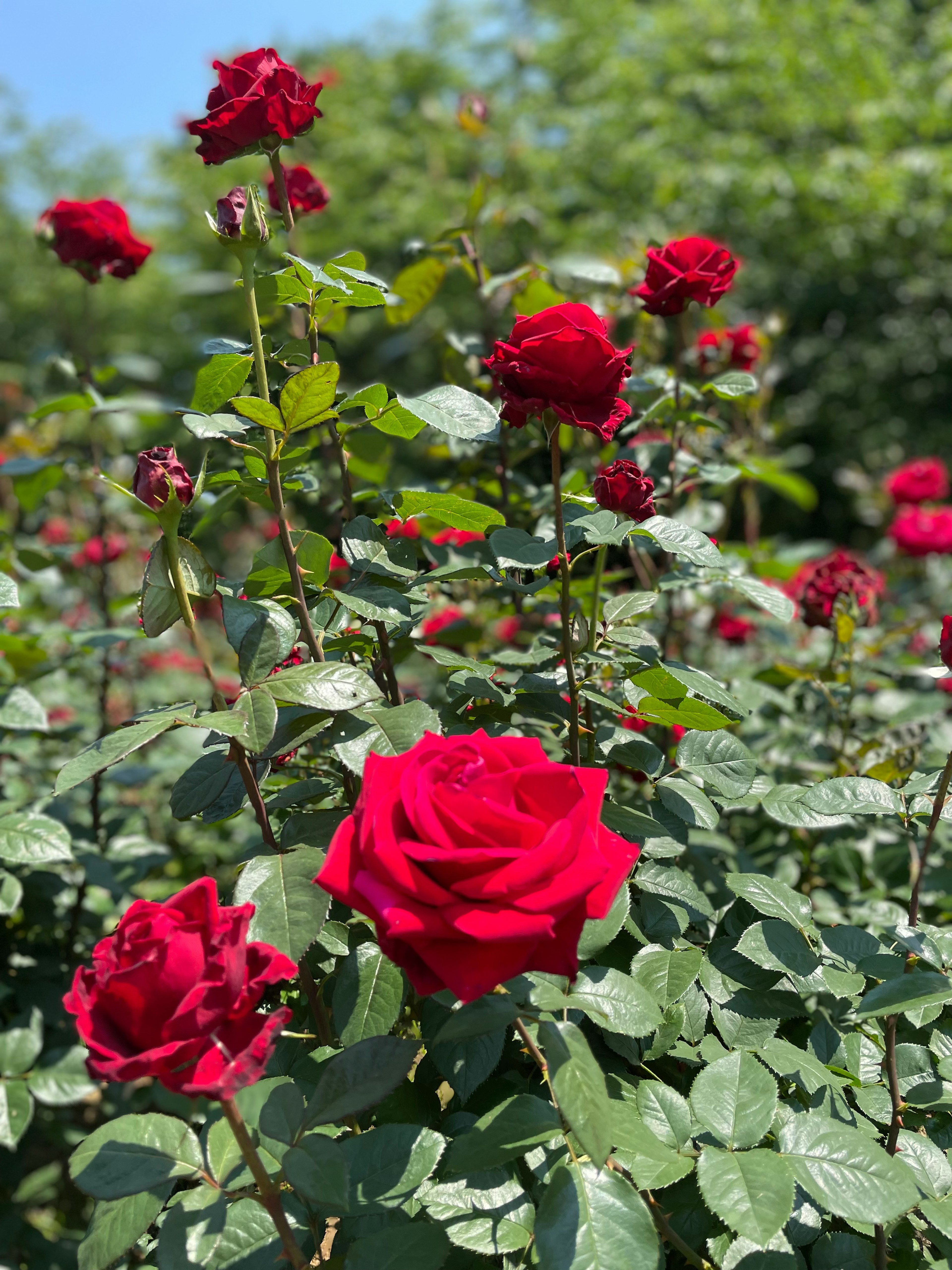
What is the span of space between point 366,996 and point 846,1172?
0.40 metres

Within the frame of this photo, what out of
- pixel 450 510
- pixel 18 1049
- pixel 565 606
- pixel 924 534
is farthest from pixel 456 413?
pixel 924 534

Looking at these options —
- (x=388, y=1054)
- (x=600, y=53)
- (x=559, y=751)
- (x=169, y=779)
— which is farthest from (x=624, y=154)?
(x=388, y=1054)

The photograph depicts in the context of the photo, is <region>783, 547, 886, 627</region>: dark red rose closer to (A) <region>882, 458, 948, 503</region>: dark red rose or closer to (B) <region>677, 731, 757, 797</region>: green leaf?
(B) <region>677, 731, 757, 797</region>: green leaf

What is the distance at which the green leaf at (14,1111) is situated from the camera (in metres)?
1.26

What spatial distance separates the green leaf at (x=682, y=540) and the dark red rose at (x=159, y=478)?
0.43 meters

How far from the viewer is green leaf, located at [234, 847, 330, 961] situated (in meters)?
0.71

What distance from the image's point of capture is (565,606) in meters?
0.93

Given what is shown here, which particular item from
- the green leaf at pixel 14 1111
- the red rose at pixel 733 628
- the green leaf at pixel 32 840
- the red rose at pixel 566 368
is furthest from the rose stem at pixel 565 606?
the red rose at pixel 733 628

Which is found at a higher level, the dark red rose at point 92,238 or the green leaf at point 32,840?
the dark red rose at point 92,238

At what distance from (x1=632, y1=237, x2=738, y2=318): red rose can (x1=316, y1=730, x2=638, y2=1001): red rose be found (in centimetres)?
81

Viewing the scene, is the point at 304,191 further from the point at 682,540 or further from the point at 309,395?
the point at 682,540

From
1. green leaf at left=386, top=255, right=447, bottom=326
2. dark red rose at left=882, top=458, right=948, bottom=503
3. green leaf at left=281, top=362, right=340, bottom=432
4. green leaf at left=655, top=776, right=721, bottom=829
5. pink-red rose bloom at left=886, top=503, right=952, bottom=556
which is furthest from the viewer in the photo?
dark red rose at left=882, top=458, right=948, bottom=503

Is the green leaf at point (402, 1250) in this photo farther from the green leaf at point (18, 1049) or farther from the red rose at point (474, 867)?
the green leaf at point (18, 1049)

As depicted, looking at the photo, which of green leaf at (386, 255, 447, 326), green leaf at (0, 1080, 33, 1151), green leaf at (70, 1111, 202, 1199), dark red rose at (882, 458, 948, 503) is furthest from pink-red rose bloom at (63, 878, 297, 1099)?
dark red rose at (882, 458, 948, 503)
